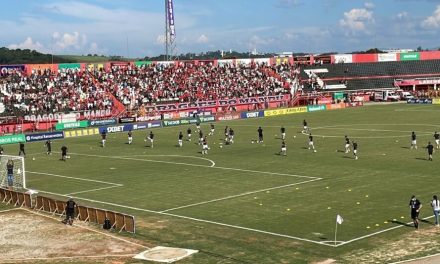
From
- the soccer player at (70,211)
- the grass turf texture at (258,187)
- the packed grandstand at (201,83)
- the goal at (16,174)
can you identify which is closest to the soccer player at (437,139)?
the grass turf texture at (258,187)

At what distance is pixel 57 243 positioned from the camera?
1014 inches

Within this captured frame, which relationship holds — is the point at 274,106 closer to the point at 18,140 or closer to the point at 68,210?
the point at 18,140

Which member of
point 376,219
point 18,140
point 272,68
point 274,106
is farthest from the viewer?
→ point 272,68

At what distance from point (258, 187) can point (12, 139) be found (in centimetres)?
4045

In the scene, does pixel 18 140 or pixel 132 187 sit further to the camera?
pixel 18 140

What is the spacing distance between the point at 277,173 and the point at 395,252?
18371mm

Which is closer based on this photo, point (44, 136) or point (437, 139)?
point (437, 139)

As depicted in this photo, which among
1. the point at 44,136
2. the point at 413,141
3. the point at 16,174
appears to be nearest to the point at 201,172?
the point at 16,174

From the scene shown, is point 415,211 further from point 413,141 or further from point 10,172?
point 10,172

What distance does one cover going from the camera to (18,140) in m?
68.0

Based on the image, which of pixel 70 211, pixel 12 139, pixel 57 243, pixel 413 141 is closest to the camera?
pixel 57 243

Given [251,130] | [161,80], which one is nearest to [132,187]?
[251,130]

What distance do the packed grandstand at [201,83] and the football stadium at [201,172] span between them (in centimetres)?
32

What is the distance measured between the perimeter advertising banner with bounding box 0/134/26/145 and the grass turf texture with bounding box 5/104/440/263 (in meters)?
3.22
